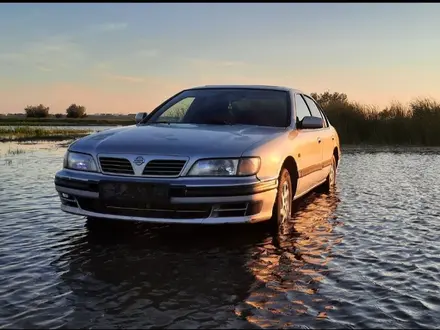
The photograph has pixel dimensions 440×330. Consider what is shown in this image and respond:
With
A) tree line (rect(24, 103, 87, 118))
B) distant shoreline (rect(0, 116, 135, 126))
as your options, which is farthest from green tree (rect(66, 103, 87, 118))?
distant shoreline (rect(0, 116, 135, 126))

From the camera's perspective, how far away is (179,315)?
3.17 metres

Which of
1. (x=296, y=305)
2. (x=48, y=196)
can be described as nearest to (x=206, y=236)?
(x=296, y=305)

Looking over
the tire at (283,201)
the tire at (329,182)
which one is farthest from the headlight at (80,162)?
the tire at (329,182)

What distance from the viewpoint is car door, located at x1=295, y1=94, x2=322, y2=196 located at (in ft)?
20.0

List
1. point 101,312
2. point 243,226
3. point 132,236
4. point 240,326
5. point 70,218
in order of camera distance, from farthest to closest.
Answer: point 70,218
point 243,226
point 132,236
point 101,312
point 240,326

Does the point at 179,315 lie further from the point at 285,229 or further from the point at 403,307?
the point at 285,229

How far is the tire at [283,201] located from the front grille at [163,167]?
Result: 115cm

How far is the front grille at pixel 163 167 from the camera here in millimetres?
4672

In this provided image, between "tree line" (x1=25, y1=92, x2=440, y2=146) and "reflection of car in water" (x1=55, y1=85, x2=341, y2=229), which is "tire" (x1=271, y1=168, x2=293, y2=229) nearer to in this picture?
"reflection of car in water" (x1=55, y1=85, x2=341, y2=229)

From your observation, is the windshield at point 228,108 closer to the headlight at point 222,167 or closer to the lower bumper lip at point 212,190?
the headlight at point 222,167

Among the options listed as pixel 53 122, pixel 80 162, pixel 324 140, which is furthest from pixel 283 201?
pixel 53 122

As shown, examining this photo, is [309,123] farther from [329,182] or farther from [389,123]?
[389,123]

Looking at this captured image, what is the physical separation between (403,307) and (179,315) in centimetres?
146

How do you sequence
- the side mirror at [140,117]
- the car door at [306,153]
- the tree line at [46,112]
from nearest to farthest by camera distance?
1. the car door at [306,153]
2. the side mirror at [140,117]
3. the tree line at [46,112]
